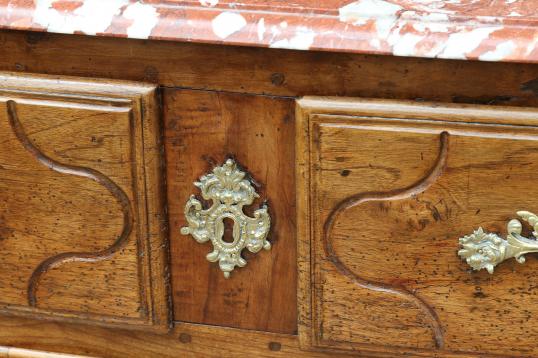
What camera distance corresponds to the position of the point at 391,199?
1369mm

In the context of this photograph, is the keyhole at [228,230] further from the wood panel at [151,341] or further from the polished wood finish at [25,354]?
the polished wood finish at [25,354]

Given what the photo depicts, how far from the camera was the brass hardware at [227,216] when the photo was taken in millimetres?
1423

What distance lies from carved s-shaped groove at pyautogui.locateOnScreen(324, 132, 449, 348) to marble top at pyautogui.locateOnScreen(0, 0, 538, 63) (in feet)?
0.42

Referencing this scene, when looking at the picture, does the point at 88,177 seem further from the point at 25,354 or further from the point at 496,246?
the point at 496,246

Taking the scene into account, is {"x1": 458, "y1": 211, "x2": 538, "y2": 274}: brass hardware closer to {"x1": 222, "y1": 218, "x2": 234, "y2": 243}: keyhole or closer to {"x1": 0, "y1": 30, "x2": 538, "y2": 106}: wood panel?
{"x1": 0, "y1": 30, "x2": 538, "y2": 106}: wood panel

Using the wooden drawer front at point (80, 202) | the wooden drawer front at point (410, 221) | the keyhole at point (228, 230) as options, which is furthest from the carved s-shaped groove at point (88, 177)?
the wooden drawer front at point (410, 221)

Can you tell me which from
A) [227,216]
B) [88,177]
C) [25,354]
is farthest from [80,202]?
[25,354]

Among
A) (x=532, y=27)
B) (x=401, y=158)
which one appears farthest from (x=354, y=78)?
(x=532, y=27)

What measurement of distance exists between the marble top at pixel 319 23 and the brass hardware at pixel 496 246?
0.22 metres

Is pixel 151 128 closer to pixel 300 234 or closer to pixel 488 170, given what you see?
pixel 300 234

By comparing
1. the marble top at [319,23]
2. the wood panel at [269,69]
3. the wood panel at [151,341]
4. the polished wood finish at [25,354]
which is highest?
the marble top at [319,23]

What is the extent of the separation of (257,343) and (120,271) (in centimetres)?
23

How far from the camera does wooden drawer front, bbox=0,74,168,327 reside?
A: 1.41m

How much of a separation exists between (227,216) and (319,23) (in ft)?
1.01
